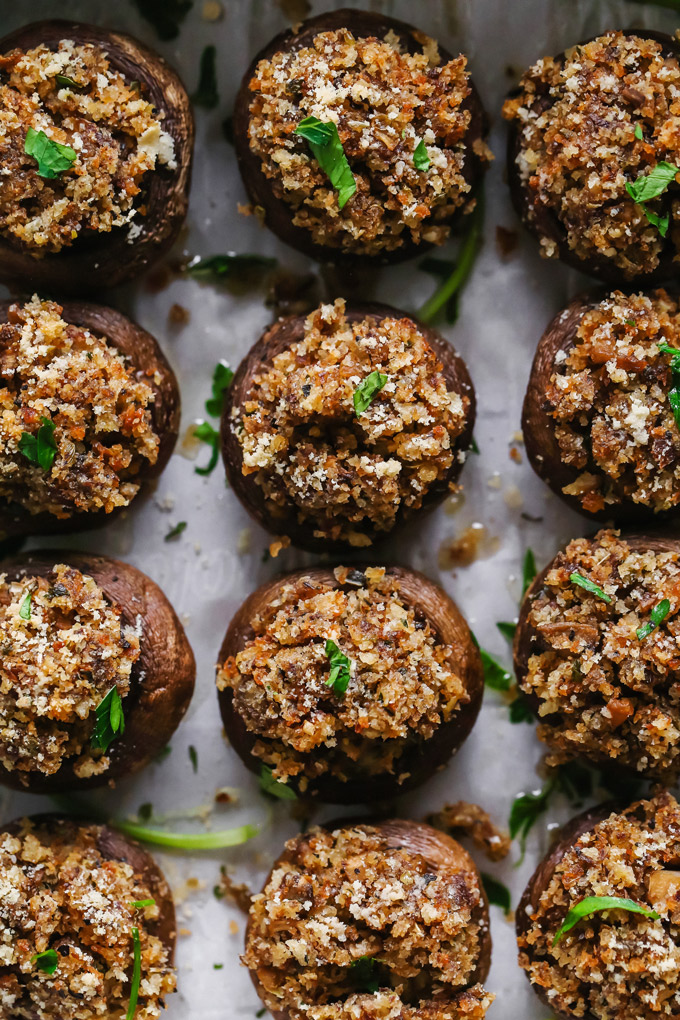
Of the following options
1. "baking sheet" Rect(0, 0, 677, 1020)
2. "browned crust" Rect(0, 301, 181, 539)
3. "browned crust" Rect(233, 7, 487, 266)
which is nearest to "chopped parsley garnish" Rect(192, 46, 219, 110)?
"baking sheet" Rect(0, 0, 677, 1020)

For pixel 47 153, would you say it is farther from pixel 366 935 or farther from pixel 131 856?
pixel 366 935

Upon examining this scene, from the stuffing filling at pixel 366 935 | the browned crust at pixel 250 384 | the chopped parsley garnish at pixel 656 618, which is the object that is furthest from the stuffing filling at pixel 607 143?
the stuffing filling at pixel 366 935

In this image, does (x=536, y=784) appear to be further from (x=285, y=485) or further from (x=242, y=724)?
(x=285, y=485)

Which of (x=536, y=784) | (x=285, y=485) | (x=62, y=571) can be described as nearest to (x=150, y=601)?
(x=62, y=571)

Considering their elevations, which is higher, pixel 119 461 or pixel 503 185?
pixel 503 185

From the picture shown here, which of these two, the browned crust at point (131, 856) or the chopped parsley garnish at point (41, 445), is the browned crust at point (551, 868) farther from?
the chopped parsley garnish at point (41, 445)

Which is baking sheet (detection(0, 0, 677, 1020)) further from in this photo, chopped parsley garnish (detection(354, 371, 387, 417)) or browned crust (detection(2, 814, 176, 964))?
chopped parsley garnish (detection(354, 371, 387, 417))
